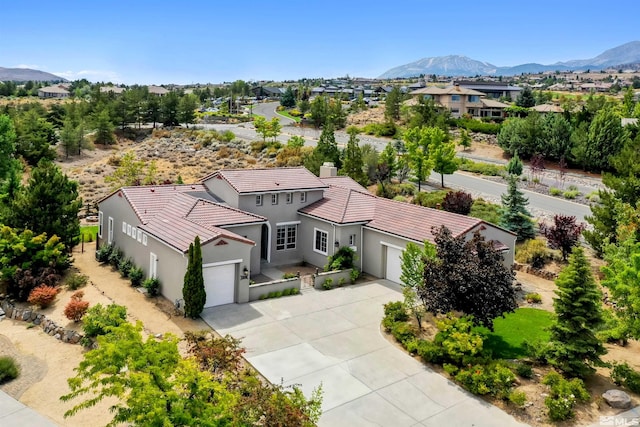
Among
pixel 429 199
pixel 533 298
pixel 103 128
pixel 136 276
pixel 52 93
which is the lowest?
pixel 533 298

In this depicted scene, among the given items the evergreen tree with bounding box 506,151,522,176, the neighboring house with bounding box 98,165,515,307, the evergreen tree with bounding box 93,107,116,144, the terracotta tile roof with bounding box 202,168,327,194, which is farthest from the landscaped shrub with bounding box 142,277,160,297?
the evergreen tree with bounding box 93,107,116,144

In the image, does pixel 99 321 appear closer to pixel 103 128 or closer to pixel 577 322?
pixel 577 322

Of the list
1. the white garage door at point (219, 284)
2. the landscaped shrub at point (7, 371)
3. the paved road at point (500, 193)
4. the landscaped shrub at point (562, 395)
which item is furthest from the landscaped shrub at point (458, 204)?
the landscaped shrub at point (7, 371)

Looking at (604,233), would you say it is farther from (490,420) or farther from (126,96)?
(126,96)

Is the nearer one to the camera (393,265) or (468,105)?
(393,265)

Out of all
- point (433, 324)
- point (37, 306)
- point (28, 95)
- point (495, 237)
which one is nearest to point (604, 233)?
point (495, 237)

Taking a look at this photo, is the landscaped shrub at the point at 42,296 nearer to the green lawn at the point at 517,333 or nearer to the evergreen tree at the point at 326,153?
the green lawn at the point at 517,333

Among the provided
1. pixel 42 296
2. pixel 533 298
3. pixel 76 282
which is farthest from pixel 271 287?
pixel 533 298
